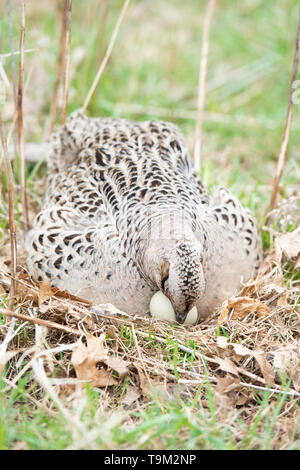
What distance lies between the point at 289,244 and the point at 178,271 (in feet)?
4.31

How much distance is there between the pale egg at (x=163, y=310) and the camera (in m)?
3.65

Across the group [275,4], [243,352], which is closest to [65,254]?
[243,352]

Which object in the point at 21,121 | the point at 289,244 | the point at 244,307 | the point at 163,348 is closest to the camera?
the point at 163,348

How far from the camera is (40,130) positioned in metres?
6.14

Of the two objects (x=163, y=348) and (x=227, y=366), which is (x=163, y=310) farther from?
(x=227, y=366)

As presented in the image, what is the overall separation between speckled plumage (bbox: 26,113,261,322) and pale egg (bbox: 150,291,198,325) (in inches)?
2.5

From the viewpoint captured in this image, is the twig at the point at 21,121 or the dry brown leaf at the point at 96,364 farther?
the twig at the point at 21,121

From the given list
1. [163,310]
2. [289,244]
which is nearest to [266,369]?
[163,310]

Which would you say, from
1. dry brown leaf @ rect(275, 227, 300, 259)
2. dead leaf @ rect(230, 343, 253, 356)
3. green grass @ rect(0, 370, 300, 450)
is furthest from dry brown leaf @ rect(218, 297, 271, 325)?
green grass @ rect(0, 370, 300, 450)

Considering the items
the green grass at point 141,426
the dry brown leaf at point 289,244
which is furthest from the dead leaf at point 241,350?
the dry brown leaf at point 289,244

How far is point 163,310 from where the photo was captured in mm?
3650

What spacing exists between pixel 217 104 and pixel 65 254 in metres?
3.56

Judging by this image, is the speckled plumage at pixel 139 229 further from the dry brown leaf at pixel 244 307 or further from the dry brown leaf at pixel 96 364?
the dry brown leaf at pixel 96 364
